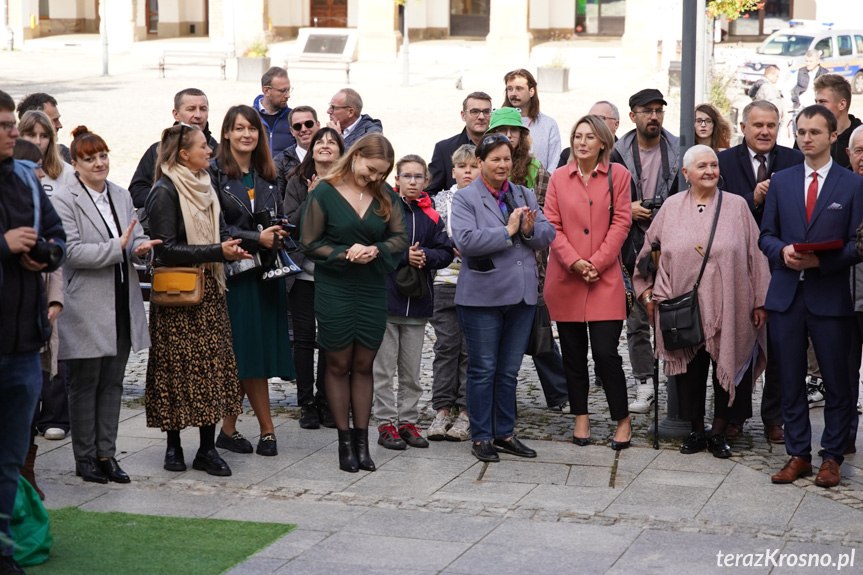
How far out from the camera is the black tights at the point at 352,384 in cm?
705

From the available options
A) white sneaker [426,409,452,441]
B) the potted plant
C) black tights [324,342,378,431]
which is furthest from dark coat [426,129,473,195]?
the potted plant

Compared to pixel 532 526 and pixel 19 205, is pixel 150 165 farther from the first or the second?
pixel 532 526

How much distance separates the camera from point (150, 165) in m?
8.17

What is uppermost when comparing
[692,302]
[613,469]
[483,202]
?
[483,202]

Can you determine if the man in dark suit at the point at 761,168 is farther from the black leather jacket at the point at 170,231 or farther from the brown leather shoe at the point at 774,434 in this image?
the black leather jacket at the point at 170,231

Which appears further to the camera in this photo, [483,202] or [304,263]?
[304,263]

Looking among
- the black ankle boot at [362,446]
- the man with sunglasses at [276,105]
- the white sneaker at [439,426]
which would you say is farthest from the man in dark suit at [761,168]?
the man with sunglasses at [276,105]

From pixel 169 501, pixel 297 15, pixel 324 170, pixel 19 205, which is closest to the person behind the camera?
pixel 19 205

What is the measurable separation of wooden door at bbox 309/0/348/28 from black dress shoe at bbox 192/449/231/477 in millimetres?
43996

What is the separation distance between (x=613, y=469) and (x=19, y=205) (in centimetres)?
373

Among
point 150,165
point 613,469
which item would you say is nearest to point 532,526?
point 613,469

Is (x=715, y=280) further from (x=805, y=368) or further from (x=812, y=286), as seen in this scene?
(x=805, y=368)

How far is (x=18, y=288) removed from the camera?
5.05 metres

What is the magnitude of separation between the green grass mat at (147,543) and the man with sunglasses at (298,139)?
117 inches
